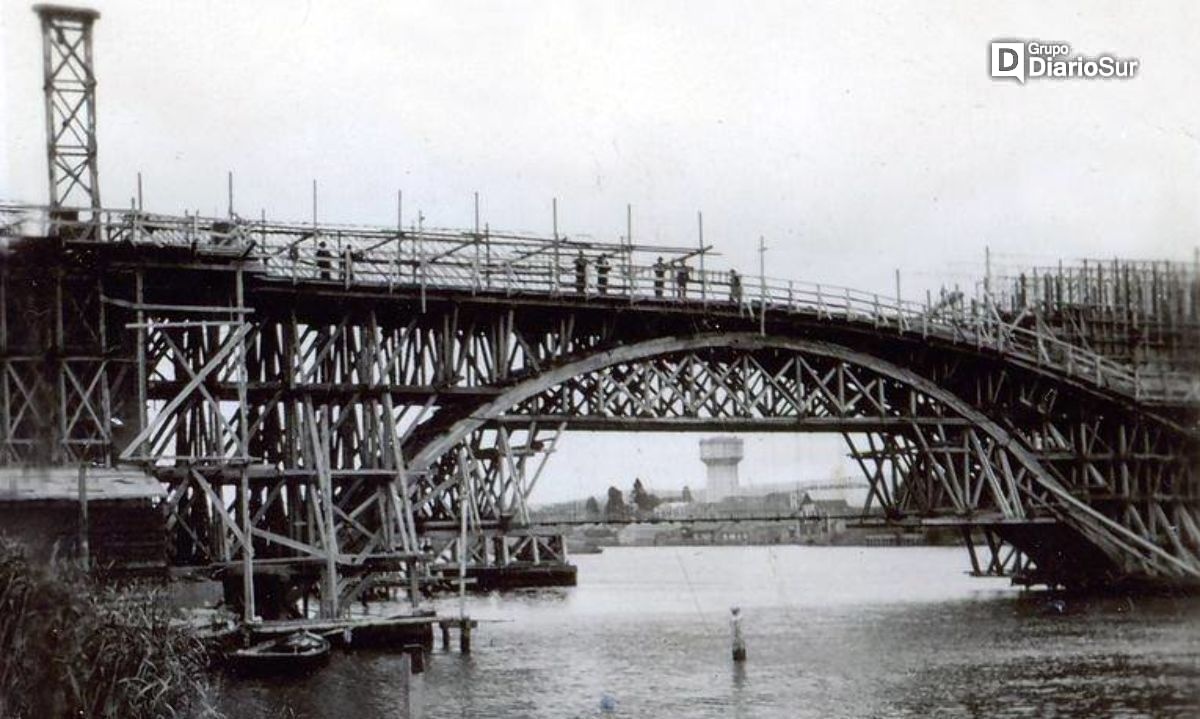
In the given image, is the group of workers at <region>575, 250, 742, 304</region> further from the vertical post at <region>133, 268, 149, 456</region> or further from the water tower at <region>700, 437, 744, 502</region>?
the water tower at <region>700, 437, 744, 502</region>

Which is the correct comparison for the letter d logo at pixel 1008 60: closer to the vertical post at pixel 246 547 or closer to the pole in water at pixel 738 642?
the pole in water at pixel 738 642

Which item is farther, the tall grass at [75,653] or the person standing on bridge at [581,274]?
the person standing on bridge at [581,274]

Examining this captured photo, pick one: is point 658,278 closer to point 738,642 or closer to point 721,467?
point 738,642

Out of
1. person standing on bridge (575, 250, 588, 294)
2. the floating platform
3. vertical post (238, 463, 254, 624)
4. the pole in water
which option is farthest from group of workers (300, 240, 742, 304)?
the floating platform

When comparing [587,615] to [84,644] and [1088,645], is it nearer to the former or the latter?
[1088,645]

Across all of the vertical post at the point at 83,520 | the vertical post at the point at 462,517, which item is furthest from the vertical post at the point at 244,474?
the vertical post at the point at 462,517

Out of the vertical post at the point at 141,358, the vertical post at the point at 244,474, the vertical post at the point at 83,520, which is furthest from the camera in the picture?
the vertical post at the point at 244,474

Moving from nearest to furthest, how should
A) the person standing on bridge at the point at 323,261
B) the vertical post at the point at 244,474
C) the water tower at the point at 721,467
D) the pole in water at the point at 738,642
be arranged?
the vertical post at the point at 244,474 → the pole in water at the point at 738,642 → the person standing on bridge at the point at 323,261 → the water tower at the point at 721,467

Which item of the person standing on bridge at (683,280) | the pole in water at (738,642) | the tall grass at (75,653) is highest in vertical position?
the person standing on bridge at (683,280)
